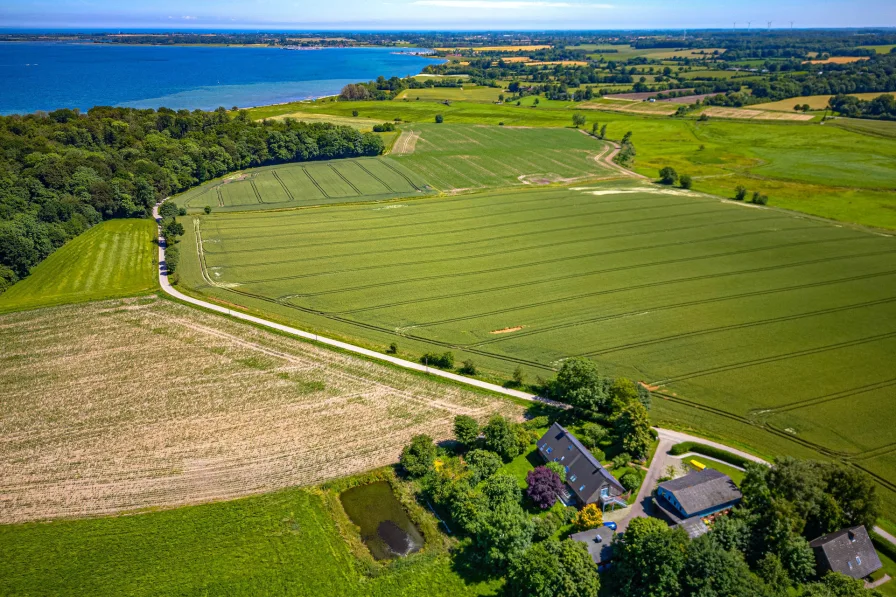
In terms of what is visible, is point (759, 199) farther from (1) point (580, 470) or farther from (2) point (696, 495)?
(1) point (580, 470)

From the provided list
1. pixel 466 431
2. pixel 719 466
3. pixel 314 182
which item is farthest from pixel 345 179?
pixel 719 466

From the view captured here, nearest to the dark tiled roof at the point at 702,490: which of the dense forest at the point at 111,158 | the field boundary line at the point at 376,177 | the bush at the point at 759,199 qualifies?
the bush at the point at 759,199

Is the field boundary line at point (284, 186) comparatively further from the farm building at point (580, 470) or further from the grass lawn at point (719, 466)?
the grass lawn at point (719, 466)

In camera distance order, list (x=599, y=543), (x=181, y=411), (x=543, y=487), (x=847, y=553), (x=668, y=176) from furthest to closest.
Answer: (x=668, y=176) < (x=181, y=411) < (x=543, y=487) < (x=599, y=543) < (x=847, y=553)

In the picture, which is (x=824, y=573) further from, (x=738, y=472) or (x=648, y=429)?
(x=648, y=429)

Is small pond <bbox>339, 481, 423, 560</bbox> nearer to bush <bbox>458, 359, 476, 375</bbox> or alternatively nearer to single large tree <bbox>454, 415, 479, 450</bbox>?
single large tree <bbox>454, 415, 479, 450</bbox>

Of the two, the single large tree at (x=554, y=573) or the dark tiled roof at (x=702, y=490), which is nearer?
the single large tree at (x=554, y=573)
